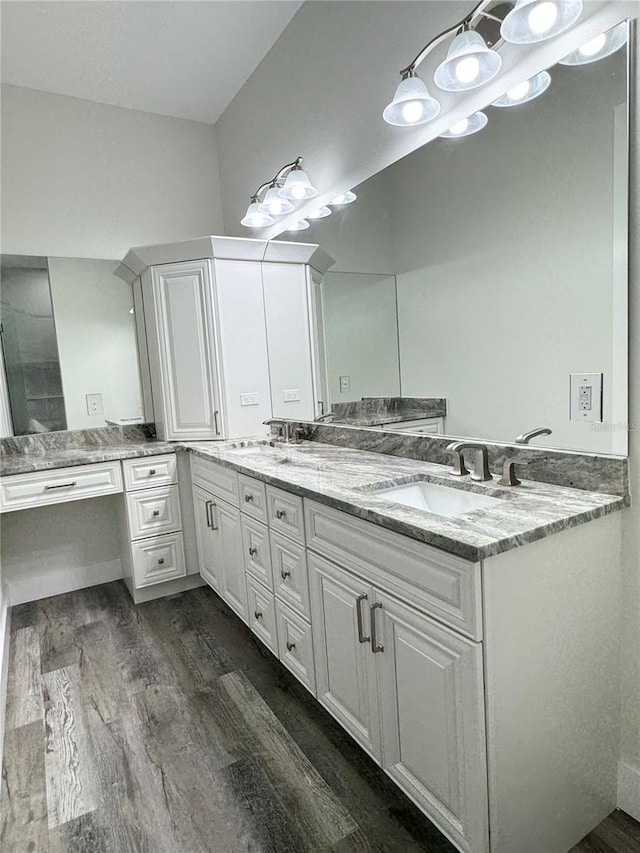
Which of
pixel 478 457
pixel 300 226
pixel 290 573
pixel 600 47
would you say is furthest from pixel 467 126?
pixel 290 573

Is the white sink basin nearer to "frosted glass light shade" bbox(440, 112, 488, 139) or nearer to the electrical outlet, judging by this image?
"frosted glass light shade" bbox(440, 112, 488, 139)

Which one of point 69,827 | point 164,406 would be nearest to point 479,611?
point 69,827

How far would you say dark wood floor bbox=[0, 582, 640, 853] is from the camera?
4.44 feet

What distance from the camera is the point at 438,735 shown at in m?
1.18

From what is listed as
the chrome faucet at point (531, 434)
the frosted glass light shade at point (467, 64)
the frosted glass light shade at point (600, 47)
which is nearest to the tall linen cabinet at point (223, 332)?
the frosted glass light shade at point (467, 64)

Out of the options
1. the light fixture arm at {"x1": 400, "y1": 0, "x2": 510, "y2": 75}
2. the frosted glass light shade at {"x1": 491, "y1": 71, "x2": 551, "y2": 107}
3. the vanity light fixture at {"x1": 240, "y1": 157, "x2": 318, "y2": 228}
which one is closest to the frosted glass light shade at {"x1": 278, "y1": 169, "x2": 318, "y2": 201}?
the vanity light fixture at {"x1": 240, "y1": 157, "x2": 318, "y2": 228}

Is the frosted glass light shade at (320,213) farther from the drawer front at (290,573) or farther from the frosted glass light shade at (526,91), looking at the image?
the drawer front at (290,573)

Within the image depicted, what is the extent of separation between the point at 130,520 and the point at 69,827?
1529 millimetres

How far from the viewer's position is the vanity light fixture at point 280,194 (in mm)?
2453

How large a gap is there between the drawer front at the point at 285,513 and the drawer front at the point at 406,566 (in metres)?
0.11

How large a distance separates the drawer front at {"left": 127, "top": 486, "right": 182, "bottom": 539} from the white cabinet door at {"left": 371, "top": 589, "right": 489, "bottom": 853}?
6.04 ft

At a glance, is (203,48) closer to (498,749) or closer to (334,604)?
(334,604)

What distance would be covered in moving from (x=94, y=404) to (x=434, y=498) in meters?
2.32

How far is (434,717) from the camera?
1183 mm
